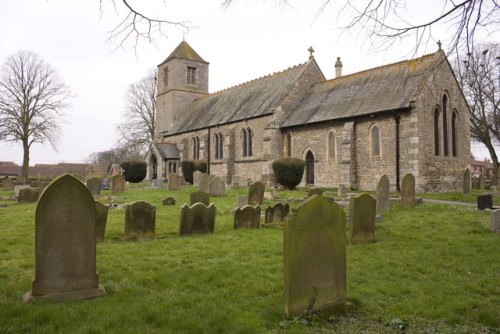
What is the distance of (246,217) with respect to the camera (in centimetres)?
897

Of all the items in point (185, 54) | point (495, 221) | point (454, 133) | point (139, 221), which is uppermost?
point (185, 54)

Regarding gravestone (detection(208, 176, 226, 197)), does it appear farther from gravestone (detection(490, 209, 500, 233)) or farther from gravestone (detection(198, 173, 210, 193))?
gravestone (detection(490, 209, 500, 233))

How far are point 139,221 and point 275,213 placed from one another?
3.49m

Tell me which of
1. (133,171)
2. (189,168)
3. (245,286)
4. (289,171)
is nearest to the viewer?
(245,286)

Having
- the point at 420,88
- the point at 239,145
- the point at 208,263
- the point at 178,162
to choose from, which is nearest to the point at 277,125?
the point at 239,145

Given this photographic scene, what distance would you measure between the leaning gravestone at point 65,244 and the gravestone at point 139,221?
304 cm

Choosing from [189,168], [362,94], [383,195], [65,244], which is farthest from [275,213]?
[189,168]

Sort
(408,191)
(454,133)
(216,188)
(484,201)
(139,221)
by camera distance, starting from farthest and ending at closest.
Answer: (454,133) → (216,188) → (408,191) → (484,201) → (139,221)

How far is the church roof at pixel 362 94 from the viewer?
60.6 ft

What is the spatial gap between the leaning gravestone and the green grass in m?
0.22

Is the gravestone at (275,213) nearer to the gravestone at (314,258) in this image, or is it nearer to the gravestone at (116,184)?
the gravestone at (314,258)

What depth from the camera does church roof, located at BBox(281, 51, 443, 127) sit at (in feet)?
60.6

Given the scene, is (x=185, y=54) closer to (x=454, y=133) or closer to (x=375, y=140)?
(x=375, y=140)

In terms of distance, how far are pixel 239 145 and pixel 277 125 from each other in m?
4.12
